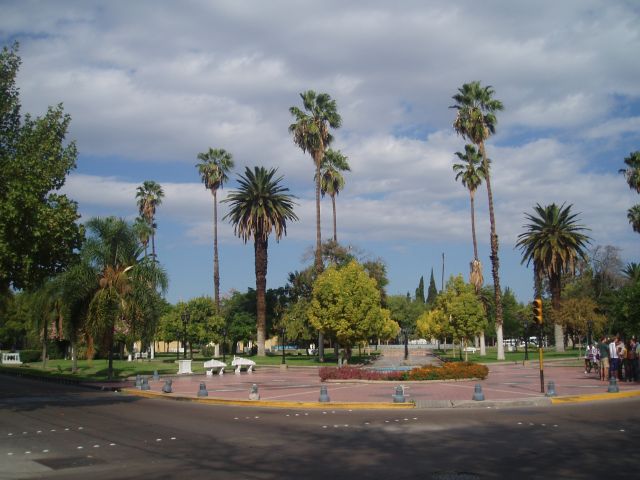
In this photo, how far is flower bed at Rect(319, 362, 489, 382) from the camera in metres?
27.7

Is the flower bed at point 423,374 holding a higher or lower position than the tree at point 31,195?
lower

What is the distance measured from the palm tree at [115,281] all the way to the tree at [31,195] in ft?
33.4

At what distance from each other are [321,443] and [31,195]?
495 inches

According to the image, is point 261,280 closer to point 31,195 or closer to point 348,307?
point 348,307

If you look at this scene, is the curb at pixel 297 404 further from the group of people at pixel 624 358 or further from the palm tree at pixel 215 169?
the palm tree at pixel 215 169

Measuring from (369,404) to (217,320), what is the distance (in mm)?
42315

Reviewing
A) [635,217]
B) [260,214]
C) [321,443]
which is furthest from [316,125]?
[321,443]

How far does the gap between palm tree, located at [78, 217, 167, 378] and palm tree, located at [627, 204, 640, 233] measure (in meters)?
44.0

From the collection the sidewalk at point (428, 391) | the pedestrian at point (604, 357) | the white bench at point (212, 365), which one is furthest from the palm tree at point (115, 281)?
the pedestrian at point (604, 357)

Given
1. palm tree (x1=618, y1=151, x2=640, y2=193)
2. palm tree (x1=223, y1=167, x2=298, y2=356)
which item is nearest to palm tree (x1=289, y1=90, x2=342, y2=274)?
palm tree (x1=223, y1=167, x2=298, y2=356)

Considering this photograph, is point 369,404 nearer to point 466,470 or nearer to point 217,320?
point 466,470

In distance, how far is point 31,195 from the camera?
63.8 feet

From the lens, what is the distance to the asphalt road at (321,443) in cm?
992

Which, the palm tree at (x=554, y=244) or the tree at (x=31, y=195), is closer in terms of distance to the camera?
the tree at (x=31, y=195)
